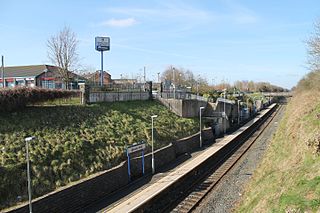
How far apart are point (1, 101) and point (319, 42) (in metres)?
37.6

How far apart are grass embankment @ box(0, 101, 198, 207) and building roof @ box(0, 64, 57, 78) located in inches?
1079

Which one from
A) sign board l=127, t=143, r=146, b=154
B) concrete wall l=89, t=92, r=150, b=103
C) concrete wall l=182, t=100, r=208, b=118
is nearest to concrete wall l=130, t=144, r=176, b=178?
sign board l=127, t=143, r=146, b=154

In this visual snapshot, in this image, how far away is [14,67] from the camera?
6188cm

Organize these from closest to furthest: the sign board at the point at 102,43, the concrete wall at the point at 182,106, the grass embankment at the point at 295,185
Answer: the grass embankment at the point at 295,185
the concrete wall at the point at 182,106
the sign board at the point at 102,43

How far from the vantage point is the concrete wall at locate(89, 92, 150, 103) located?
3284cm

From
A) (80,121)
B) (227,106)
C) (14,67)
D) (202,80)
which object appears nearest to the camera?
(80,121)

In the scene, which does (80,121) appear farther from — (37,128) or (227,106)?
(227,106)

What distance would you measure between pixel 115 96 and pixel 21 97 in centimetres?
1359

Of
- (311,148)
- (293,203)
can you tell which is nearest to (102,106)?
(311,148)

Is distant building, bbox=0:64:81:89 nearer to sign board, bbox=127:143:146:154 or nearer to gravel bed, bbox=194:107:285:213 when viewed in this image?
sign board, bbox=127:143:146:154

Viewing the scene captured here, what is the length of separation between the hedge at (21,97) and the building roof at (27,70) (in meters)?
30.0

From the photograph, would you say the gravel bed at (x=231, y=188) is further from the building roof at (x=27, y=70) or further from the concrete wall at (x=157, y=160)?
the building roof at (x=27, y=70)

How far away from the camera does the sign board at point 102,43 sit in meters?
49.2

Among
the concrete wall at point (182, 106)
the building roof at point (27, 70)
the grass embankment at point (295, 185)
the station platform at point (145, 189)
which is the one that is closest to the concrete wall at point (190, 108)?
the concrete wall at point (182, 106)
